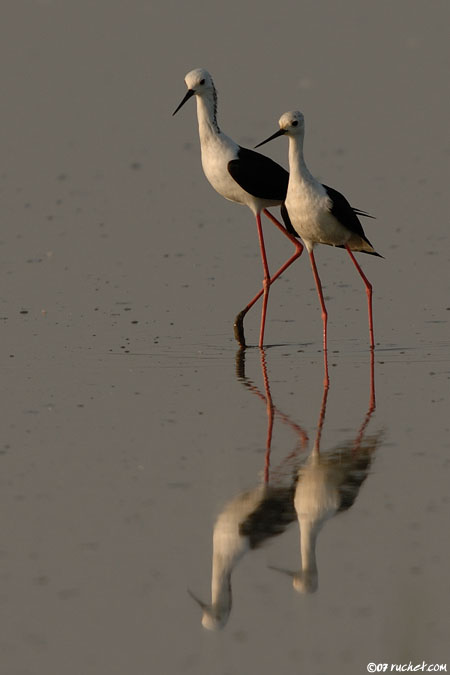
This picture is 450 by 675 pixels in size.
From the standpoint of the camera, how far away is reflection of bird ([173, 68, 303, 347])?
12477mm

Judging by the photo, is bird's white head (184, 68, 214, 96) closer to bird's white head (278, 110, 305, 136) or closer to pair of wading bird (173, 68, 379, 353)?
pair of wading bird (173, 68, 379, 353)

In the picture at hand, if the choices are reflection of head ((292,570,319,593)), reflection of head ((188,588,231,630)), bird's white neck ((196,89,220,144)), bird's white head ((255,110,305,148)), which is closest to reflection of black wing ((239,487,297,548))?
reflection of head ((292,570,319,593))

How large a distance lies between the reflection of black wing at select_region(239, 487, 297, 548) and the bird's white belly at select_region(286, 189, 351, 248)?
4031mm

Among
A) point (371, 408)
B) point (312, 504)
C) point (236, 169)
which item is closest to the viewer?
point (312, 504)

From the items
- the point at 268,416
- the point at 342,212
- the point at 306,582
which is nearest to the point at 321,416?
the point at 268,416

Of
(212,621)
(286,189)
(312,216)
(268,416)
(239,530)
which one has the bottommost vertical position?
(212,621)

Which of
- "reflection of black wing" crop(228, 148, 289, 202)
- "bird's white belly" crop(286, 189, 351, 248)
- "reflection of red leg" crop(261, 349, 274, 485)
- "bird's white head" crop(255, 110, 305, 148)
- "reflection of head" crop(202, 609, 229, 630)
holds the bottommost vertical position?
"reflection of head" crop(202, 609, 229, 630)

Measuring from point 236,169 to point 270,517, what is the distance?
5452mm

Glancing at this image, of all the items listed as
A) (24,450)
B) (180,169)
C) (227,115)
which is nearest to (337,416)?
(24,450)

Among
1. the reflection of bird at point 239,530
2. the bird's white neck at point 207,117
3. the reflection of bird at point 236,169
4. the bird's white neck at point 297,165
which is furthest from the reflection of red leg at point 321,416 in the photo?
the bird's white neck at point 207,117

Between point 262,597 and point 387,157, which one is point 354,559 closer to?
point 262,597

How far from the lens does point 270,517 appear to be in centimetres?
753

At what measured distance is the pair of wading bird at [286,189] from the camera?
38.2ft

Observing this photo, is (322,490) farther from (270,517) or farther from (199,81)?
(199,81)
